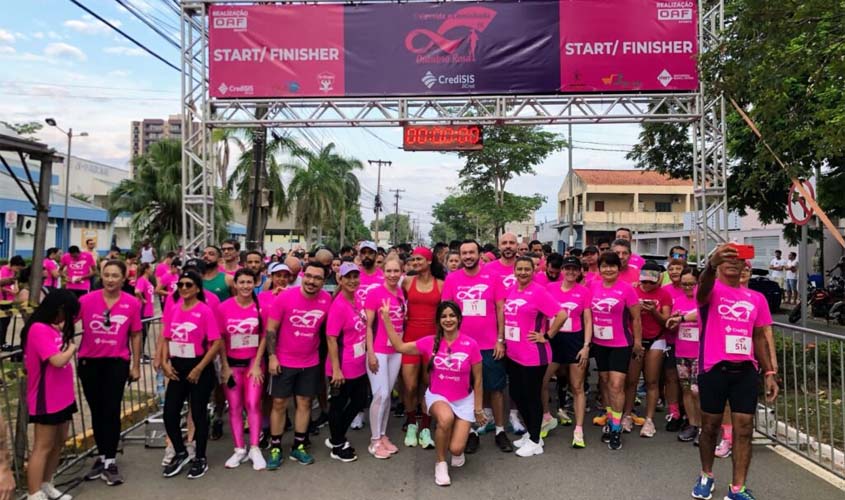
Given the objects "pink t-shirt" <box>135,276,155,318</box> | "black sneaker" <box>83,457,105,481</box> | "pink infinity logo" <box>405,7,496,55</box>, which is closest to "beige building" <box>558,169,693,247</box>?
"pink infinity logo" <box>405,7,496,55</box>

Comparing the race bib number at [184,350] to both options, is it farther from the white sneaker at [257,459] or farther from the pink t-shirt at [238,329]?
the white sneaker at [257,459]

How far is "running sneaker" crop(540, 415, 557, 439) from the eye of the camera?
5504 millimetres

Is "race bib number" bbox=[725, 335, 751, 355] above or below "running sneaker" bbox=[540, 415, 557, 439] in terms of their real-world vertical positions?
above

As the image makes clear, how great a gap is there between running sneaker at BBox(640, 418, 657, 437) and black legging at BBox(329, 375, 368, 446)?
2.68m

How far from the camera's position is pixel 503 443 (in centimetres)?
517

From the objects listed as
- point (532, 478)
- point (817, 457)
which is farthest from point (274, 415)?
point (817, 457)

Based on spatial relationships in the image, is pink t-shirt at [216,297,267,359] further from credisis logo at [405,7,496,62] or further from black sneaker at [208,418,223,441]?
credisis logo at [405,7,496,62]

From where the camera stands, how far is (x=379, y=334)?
5.12 metres

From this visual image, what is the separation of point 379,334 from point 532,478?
1.69 metres

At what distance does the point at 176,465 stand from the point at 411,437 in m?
1.95

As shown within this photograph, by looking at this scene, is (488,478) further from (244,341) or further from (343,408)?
(244,341)

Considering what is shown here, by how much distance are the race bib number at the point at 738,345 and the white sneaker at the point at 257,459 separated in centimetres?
359

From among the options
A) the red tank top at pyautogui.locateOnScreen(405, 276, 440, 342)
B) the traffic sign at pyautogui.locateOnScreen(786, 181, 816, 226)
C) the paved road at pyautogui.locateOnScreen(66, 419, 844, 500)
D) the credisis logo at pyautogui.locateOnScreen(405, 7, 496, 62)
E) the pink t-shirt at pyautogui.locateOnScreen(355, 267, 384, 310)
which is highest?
the credisis logo at pyautogui.locateOnScreen(405, 7, 496, 62)

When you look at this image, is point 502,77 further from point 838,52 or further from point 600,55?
point 838,52
